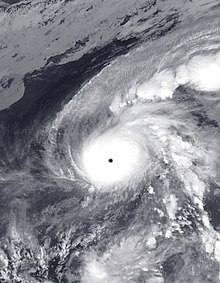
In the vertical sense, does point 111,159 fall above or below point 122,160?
above

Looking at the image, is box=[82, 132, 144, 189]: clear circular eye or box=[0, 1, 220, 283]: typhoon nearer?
box=[0, 1, 220, 283]: typhoon

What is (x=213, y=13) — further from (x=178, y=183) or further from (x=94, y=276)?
(x=94, y=276)

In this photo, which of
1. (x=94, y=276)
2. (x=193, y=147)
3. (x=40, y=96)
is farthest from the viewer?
(x=40, y=96)

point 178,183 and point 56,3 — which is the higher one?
point 56,3

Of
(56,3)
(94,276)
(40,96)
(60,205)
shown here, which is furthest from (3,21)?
(94,276)

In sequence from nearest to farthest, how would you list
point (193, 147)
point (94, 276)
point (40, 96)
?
point (94, 276) < point (193, 147) < point (40, 96)

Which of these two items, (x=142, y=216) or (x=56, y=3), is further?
(x=56, y=3)

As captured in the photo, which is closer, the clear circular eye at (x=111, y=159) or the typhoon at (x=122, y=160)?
the typhoon at (x=122, y=160)

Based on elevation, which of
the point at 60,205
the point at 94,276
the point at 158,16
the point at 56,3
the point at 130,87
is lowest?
the point at 94,276
